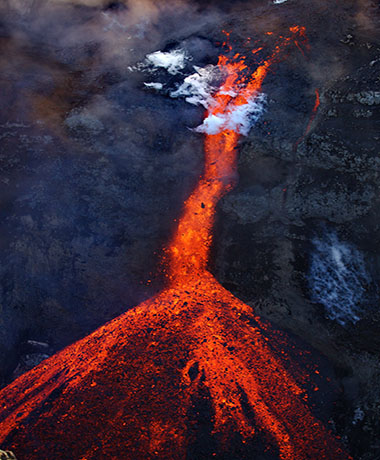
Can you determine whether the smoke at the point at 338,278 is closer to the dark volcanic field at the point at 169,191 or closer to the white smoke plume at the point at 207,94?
the dark volcanic field at the point at 169,191

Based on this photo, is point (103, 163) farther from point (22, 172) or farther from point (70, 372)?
point (70, 372)

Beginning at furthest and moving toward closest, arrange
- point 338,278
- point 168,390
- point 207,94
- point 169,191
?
point 207,94, point 169,191, point 338,278, point 168,390

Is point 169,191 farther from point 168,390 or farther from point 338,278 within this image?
point 168,390

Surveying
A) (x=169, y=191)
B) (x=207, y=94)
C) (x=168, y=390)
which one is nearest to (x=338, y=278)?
(x=168, y=390)

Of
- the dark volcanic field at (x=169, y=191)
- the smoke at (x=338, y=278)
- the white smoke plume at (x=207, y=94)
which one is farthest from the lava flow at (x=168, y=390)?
the white smoke plume at (x=207, y=94)

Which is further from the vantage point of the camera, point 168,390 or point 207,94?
point 207,94

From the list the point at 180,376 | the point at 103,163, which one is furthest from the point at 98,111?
the point at 180,376

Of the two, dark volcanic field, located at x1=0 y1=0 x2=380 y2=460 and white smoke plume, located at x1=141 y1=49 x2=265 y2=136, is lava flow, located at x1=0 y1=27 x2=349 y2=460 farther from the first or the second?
white smoke plume, located at x1=141 y1=49 x2=265 y2=136
